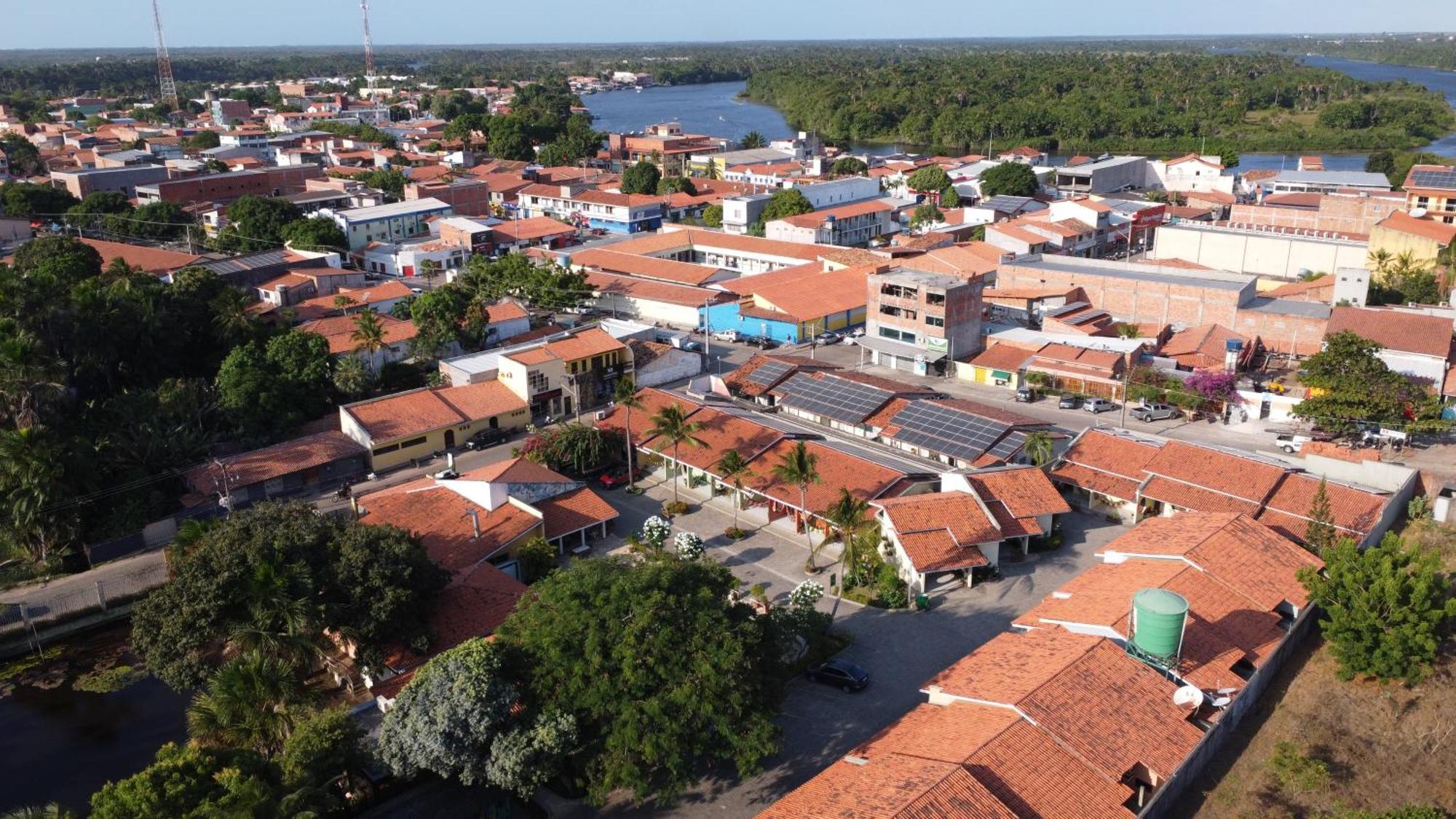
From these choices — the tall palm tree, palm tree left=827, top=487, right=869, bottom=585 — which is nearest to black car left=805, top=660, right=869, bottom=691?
palm tree left=827, top=487, right=869, bottom=585

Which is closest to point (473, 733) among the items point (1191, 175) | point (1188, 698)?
point (1188, 698)

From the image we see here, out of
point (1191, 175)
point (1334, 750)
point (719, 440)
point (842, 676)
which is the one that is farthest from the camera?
point (1191, 175)

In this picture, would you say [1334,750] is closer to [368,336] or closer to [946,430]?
[946,430]

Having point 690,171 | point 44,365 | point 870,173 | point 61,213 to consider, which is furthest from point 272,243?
point 870,173

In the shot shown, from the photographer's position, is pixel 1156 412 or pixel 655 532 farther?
pixel 1156 412

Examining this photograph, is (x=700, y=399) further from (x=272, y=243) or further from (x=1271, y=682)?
(x=272, y=243)

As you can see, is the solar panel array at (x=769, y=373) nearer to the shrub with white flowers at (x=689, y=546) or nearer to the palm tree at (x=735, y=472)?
the palm tree at (x=735, y=472)

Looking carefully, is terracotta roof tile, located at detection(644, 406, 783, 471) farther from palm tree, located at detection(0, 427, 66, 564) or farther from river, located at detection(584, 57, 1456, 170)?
river, located at detection(584, 57, 1456, 170)

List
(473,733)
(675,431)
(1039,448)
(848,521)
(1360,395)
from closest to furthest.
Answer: (473,733) → (848,521) → (1039,448) → (675,431) → (1360,395)
